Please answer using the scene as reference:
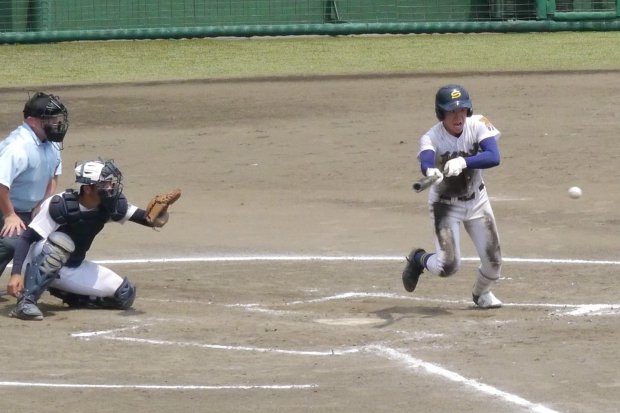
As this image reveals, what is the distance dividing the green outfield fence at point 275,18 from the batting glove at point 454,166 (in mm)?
10903

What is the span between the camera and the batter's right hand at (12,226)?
8.52 metres

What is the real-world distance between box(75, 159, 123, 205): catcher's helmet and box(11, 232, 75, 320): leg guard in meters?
0.41

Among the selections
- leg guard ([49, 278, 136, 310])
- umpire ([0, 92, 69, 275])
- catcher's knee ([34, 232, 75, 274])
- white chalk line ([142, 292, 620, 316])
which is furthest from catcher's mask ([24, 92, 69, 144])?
white chalk line ([142, 292, 620, 316])

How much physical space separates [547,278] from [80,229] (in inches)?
136

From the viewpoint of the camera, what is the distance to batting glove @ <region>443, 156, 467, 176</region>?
26.5ft

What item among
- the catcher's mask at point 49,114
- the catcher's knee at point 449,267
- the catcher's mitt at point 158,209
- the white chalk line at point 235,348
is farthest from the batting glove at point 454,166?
the catcher's mask at point 49,114

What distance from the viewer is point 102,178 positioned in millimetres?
8258

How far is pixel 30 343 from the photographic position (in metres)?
7.76

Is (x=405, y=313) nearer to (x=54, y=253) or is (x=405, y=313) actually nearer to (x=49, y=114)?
(x=54, y=253)

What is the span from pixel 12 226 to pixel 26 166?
0.51 metres

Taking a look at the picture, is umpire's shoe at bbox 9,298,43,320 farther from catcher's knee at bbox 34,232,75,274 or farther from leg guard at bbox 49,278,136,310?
leg guard at bbox 49,278,136,310

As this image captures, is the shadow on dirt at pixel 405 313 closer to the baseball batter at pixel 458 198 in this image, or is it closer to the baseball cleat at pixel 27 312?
the baseball batter at pixel 458 198

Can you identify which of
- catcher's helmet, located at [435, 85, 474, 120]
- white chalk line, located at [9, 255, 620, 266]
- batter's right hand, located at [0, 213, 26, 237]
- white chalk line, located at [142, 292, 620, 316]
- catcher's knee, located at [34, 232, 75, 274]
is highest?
catcher's helmet, located at [435, 85, 474, 120]

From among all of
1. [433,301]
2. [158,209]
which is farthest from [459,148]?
[158,209]
